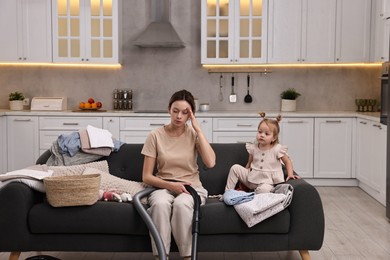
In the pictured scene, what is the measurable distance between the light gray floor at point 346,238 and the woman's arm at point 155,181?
58 centimetres

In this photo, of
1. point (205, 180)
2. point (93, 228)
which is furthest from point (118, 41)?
point (93, 228)

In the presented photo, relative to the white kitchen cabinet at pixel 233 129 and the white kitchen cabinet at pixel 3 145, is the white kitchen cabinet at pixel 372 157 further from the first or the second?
the white kitchen cabinet at pixel 3 145

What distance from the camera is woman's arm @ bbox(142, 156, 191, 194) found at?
384 cm

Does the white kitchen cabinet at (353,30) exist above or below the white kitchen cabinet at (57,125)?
above

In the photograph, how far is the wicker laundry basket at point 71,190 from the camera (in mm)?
3596

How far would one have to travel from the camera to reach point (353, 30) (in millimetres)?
6945

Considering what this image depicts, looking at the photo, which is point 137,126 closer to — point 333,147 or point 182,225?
point 333,147

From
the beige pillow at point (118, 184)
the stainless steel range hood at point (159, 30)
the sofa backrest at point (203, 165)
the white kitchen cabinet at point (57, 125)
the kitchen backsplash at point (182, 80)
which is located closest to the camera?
the beige pillow at point (118, 184)

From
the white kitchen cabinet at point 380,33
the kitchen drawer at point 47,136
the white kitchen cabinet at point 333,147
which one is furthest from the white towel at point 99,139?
the white kitchen cabinet at point 380,33

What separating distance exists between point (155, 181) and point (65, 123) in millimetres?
3287

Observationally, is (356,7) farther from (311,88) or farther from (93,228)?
(93,228)

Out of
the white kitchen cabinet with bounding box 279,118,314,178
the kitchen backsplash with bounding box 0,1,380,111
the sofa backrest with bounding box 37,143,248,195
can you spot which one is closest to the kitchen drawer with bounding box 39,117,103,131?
the kitchen backsplash with bounding box 0,1,380,111

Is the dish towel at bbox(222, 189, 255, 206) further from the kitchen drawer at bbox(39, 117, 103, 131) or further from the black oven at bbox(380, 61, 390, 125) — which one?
the kitchen drawer at bbox(39, 117, 103, 131)

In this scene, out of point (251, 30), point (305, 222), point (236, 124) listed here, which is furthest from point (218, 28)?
point (305, 222)
